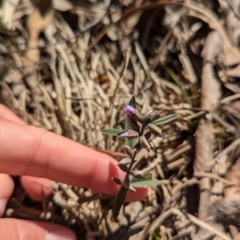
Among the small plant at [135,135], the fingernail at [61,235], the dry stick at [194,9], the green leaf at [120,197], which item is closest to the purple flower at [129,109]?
the small plant at [135,135]

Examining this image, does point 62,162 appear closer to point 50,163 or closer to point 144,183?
point 50,163

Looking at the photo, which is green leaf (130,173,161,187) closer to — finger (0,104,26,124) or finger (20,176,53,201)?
finger (20,176,53,201)

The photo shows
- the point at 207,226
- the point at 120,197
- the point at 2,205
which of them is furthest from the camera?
the point at 2,205

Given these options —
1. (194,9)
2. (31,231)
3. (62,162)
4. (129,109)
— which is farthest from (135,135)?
(194,9)

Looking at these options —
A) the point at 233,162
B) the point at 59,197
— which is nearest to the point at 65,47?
the point at 59,197

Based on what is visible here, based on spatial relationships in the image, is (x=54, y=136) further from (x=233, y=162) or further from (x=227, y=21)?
(x=227, y=21)

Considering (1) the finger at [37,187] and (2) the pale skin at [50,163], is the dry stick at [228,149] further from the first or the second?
(1) the finger at [37,187]
